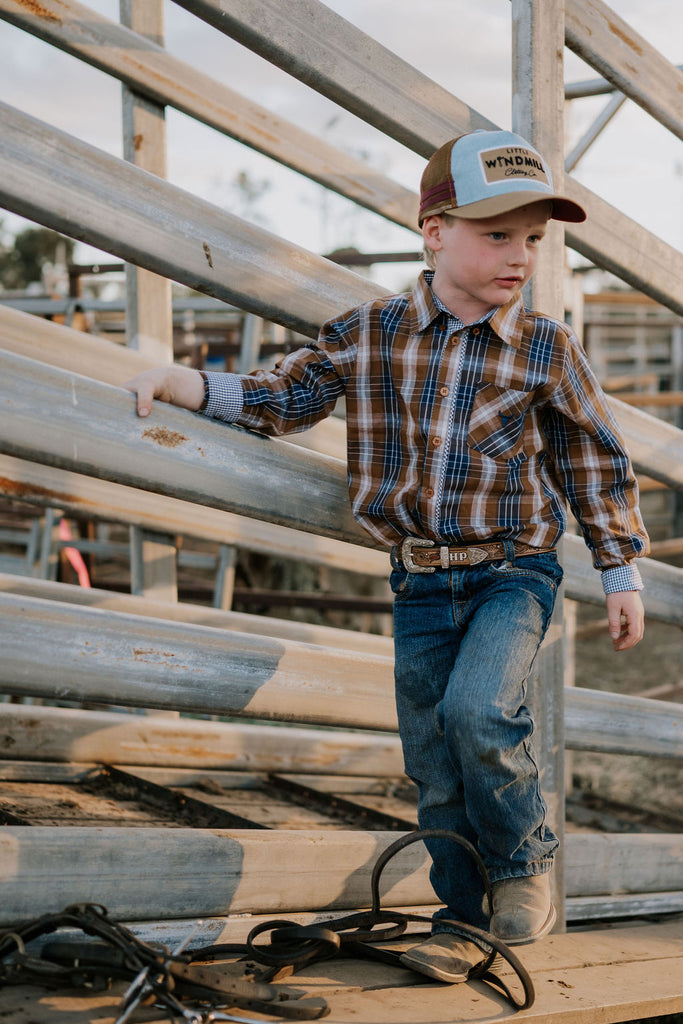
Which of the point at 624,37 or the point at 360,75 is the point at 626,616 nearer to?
the point at 360,75

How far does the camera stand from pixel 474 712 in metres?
1.71

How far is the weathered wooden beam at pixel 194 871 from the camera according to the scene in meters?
1.64

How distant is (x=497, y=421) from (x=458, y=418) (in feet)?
0.23

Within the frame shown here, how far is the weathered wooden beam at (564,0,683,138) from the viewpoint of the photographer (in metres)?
2.30

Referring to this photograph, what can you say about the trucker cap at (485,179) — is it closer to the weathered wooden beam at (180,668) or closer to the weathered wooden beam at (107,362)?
the weathered wooden beam at (107,362)

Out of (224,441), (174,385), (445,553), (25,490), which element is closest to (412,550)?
(445,553)

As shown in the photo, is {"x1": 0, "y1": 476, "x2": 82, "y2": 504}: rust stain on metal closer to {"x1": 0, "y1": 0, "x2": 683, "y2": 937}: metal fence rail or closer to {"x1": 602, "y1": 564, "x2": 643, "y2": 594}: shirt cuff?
{"x1": 0, "y1": 0, "x2": 683, "y2": 937}: metal fence rail

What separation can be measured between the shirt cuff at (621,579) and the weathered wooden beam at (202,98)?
113cm

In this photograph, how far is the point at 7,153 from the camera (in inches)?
66.9

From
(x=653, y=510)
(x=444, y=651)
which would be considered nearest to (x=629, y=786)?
(x=444, y=651)

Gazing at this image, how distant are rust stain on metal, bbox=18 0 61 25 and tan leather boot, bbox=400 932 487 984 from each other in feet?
5.78

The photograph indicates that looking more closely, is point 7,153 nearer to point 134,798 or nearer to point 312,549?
point 134,798

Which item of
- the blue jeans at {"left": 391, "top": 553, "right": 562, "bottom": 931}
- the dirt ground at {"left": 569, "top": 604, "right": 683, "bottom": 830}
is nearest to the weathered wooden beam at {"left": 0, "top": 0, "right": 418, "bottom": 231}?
the blue jeans at {"left": 391, "top": 553, "right": 562, "bottom": 931}

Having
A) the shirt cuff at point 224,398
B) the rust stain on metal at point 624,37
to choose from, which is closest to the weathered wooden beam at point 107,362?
the shirt cuff at point 224,398
